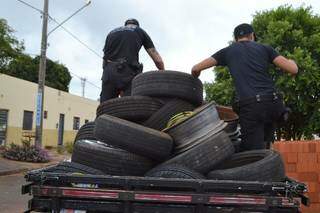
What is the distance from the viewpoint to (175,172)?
4523 mm

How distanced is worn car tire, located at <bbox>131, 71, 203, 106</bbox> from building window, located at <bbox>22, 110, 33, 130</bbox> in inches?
1142

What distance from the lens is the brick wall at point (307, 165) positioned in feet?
29.8

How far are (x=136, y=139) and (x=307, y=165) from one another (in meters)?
5.13

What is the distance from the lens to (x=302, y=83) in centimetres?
1535

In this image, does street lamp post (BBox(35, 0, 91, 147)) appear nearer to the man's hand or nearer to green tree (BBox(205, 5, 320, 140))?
green tree (BBox(205, 5, 320, 140))

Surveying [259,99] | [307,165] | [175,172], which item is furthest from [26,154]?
[175,172]

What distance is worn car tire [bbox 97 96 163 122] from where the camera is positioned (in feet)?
18.0

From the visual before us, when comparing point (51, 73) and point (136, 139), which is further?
point (51, 73)

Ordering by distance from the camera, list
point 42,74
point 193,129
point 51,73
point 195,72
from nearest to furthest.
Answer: point 193,129 → point 195,72 → point 42,74 → point 51,73

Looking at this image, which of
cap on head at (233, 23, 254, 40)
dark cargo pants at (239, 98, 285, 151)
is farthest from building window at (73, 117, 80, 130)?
dark cargo pants at (239, 98, 285, 151)

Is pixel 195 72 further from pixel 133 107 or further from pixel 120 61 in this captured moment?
pixel 120 61

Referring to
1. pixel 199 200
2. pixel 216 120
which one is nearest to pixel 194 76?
pixel 216 120

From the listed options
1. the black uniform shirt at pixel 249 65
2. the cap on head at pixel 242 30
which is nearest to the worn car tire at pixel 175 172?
the black uniform shirt at pixel 249 65

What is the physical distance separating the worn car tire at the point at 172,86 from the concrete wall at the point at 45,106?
25.3 metres
